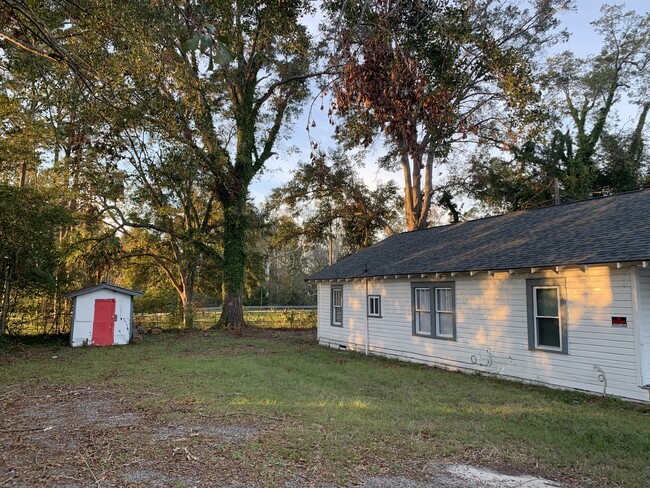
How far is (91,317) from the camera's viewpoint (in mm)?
15938

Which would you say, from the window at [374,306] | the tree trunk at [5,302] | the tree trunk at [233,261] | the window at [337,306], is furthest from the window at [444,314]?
→ the tree trunk at [5,302]

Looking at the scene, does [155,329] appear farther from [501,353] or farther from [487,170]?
[487,170]

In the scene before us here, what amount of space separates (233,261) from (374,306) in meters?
10.8

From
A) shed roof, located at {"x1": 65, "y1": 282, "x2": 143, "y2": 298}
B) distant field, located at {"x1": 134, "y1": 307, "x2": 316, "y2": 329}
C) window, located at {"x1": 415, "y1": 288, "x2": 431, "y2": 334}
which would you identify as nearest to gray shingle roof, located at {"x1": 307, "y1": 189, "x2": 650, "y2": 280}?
window, located at {"x1": 415, "y1": 288, "x2": 431, "y2": 334}

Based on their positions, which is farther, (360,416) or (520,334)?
(520,334)

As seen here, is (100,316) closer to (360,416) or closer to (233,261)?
(233,261)

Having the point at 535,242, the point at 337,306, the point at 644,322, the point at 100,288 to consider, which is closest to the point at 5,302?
the point at 100,288

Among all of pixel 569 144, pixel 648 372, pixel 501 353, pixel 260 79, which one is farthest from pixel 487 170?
pixel 648 372

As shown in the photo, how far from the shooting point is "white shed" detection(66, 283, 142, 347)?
51.5 ft

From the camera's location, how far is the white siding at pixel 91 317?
15695mm

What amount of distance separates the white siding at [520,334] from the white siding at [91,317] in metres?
9.40

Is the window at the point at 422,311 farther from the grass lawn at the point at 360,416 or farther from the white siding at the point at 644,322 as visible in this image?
the white siding at the point at 644,322

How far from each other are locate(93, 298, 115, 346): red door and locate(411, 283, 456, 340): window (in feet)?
36.7

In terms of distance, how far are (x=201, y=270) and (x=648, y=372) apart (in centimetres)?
2373
